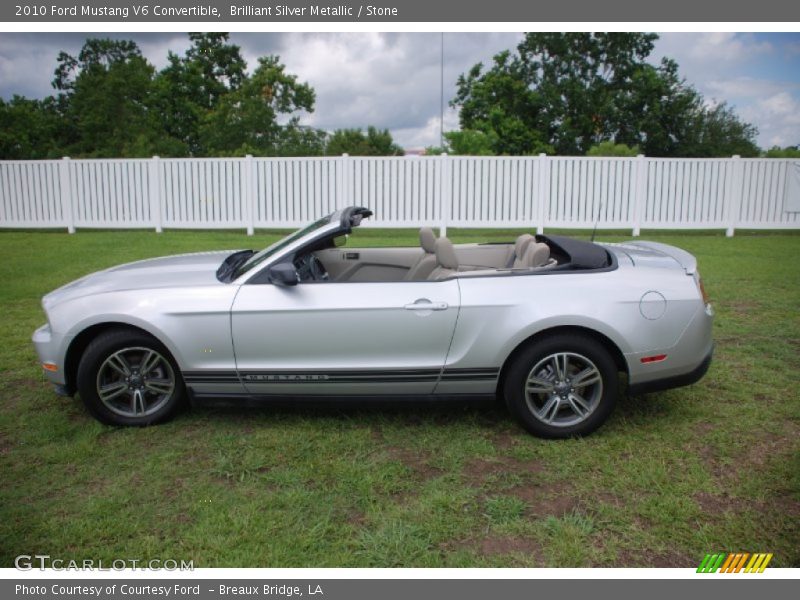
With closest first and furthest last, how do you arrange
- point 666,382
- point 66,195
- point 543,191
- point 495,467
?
point 495,467 < point 666,382 < point 543,191 < point 66,195

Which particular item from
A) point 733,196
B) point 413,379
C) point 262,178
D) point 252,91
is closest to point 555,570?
point 413,379

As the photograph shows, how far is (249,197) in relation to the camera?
16391 mm

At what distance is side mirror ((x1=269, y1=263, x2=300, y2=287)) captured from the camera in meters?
3.93

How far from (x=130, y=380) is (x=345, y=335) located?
143 centimetres

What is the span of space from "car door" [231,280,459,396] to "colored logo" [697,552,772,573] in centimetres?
173

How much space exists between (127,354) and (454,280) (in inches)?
82.9

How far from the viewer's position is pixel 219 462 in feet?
12.4

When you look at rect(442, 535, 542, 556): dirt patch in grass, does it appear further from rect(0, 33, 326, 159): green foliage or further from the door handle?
rect(0, 33, 326, 159): green foliage

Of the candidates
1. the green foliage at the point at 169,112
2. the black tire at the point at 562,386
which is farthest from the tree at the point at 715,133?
the black tire at the point at 562,386

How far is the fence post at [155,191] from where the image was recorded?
1664cm

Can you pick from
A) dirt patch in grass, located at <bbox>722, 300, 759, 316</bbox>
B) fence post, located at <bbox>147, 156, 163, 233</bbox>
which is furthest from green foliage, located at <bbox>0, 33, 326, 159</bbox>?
dirt patch in grass, located at <bbox>722, 300, 759, 316</bbox>

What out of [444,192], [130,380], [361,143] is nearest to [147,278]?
[130,380]

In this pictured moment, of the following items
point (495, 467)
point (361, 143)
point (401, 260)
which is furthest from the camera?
point (361, 143)

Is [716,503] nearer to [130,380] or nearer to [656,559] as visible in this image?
[656,559]
